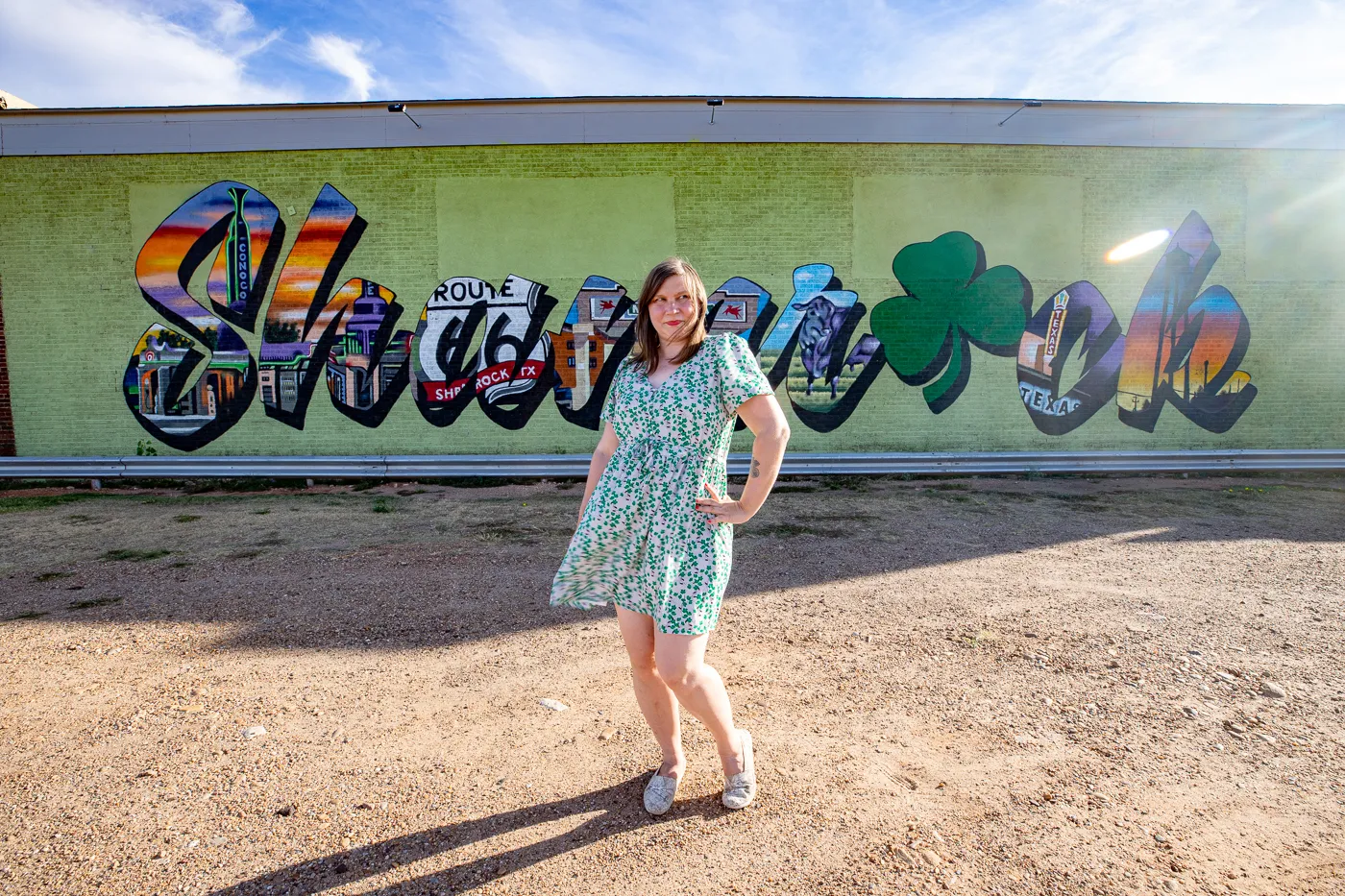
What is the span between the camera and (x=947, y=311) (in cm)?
958

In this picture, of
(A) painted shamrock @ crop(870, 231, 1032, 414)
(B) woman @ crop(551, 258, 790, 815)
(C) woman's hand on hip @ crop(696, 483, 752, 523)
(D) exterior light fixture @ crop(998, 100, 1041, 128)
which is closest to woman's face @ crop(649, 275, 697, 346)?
(B) woman @ crop(551, 258, 790, 815)

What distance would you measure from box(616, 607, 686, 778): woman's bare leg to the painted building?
7.32 meters

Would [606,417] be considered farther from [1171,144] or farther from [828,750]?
[1171,144]

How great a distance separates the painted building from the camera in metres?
9.28

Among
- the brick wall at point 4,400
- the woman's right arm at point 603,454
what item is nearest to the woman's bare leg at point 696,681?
the woman's right arm at point 603,454

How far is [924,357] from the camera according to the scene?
31.4ft

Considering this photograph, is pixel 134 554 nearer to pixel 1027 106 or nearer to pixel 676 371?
pixel 676 371

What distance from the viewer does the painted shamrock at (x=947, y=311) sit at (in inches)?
376

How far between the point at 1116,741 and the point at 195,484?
10102 millimetres

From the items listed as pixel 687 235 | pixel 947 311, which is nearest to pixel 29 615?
pixel 687 235

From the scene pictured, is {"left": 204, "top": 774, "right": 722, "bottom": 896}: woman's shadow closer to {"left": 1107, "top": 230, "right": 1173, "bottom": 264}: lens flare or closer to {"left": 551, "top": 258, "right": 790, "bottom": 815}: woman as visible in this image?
{"left": 551, "top": 258, "right": 790, "bottom": 815}: woman

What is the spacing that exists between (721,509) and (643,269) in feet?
25.5

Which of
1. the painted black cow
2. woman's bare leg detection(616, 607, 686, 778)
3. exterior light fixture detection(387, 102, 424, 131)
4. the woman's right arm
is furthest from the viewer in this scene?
the painted black cow

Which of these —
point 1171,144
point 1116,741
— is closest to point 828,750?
point 1116,741
